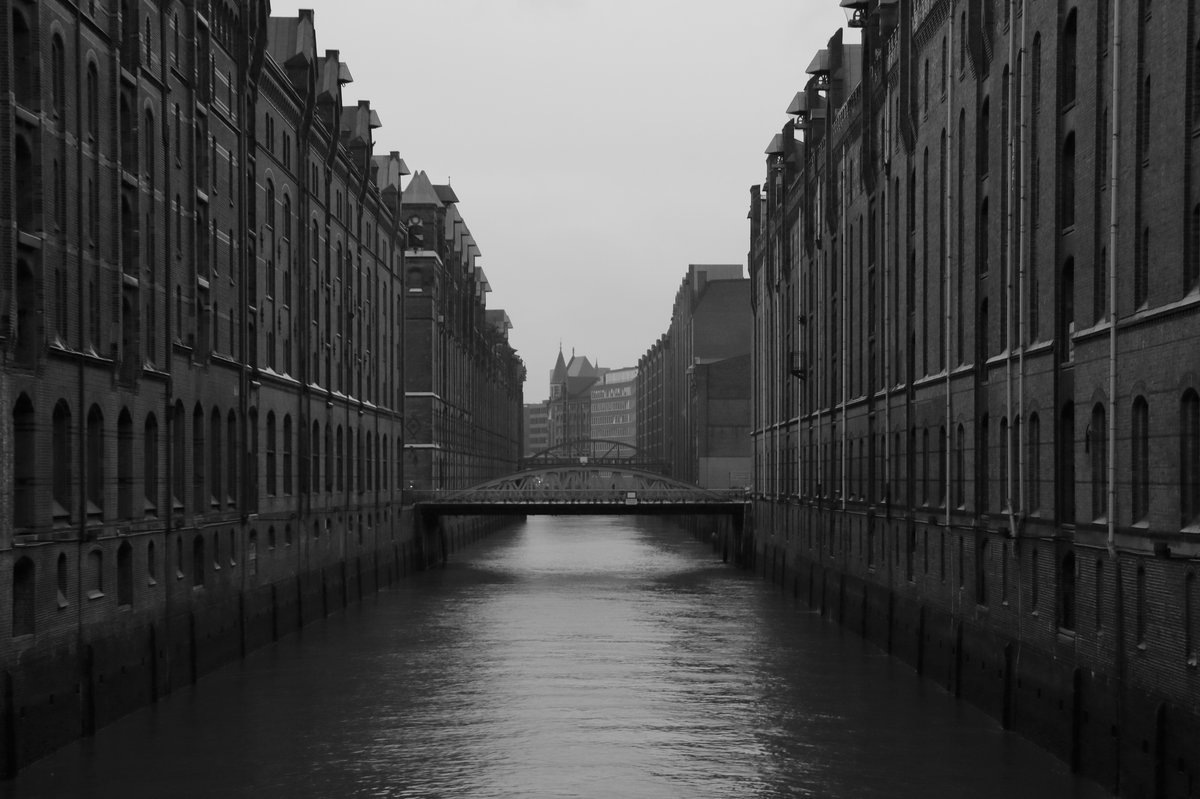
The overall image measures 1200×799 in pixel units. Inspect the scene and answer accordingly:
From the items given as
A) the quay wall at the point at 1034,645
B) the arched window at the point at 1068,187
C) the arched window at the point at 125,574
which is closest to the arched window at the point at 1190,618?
the quay wall at the point at 1034,645

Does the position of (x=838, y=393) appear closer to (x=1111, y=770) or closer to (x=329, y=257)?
(x=329, y=257)

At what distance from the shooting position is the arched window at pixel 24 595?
23.6 m

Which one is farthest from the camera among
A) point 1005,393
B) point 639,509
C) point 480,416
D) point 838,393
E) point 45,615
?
point 480,416

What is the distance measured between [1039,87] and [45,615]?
1842cm

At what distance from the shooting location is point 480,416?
110312 millimetres

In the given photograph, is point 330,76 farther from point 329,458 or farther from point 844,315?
point 844,315

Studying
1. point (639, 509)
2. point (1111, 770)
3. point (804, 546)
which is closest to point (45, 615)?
point (1111, 770)

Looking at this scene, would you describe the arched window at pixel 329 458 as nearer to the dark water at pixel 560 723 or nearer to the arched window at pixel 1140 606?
the dark water at pixel 560 723

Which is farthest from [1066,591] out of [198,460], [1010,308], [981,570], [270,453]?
[270,453]

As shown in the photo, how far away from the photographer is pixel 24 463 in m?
24.4

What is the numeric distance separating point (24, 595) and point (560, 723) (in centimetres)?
1004

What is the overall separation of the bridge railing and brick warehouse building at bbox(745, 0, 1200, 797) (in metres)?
23.0

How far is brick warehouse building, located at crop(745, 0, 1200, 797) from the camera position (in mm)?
20000

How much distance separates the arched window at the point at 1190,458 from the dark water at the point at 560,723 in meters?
4.60
